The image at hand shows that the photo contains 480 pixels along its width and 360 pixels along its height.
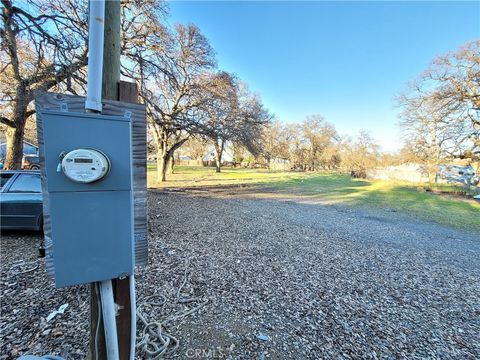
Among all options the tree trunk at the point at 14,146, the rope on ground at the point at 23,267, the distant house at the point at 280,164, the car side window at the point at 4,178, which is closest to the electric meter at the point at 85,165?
the rope on ground at the point at 23,267

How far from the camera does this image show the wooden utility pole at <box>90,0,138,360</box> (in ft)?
3.67

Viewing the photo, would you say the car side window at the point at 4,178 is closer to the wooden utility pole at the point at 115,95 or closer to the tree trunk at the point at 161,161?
the wooden utility pole at the point at 115,95

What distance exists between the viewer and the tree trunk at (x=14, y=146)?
6890 mm

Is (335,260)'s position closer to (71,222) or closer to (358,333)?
(358,333)

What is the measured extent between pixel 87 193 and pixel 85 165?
126 mm

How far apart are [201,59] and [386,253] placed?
35.0ft

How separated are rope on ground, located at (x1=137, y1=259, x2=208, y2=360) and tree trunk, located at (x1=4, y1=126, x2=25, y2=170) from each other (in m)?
7.61

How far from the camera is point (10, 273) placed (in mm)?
2979

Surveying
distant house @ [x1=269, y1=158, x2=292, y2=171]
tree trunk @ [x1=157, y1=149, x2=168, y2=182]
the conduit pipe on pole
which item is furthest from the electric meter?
distant house @ [x1=269, y1=158, x2=292, y2=171]

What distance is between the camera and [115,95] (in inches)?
44.6

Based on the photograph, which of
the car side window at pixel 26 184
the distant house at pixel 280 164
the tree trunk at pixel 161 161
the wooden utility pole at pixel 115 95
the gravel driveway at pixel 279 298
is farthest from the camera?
the distant house at pixel 280 164
